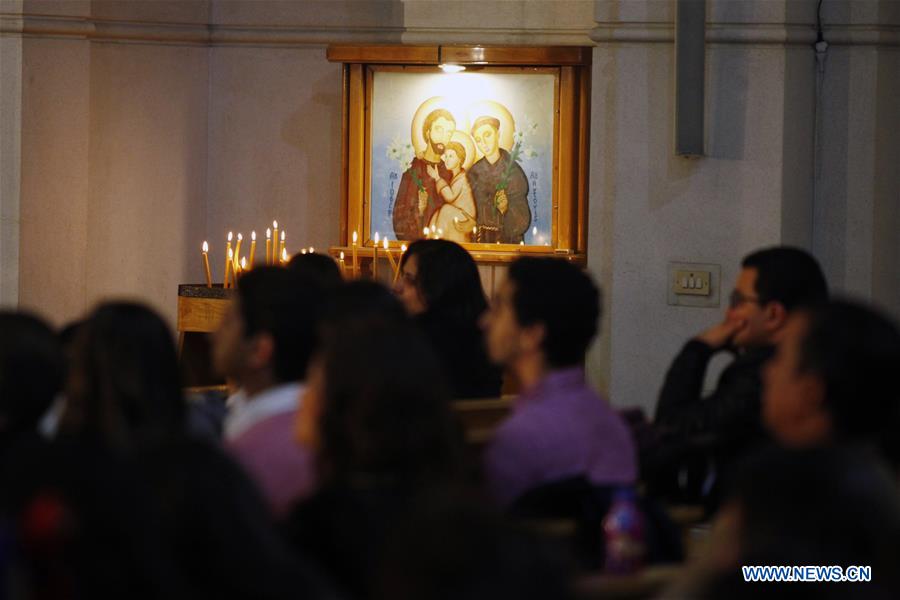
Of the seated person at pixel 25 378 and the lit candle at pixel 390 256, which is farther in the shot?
the lit candle at pixel 390 256

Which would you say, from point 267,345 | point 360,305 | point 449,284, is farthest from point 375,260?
point 360,305

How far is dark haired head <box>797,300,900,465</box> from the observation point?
309cm

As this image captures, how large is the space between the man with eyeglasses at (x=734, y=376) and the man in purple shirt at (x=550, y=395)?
0.77 m

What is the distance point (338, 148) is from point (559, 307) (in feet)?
20.4

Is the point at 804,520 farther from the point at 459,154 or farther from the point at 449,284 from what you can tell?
the point at 459,154

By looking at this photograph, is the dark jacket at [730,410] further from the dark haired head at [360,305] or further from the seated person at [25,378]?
the seated person at [25,378]

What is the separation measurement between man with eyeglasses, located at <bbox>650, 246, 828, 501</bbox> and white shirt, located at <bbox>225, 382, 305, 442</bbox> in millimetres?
1373

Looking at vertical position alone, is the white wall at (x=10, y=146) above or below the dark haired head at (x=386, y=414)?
above

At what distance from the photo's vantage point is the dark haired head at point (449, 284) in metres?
5.98

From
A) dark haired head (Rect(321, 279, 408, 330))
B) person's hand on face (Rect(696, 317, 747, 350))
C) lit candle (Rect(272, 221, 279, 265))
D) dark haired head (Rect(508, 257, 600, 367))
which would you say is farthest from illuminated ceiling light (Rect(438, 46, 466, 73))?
dark haired head (Rect(508, 257, 600, 367))

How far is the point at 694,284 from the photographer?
7.73 meters

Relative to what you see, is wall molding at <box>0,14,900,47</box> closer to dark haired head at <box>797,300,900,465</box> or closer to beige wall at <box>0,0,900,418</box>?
beige wall at <box>0,0,900,418</box>

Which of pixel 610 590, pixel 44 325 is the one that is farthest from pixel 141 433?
pixel 610 590

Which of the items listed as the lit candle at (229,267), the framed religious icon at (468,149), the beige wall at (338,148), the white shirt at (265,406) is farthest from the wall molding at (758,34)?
the white shirt at (265,406)
